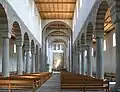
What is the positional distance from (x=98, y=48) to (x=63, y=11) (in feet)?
88.5

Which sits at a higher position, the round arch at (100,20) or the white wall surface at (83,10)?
the white wall surface at (83,10)

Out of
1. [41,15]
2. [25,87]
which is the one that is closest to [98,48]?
[25,87]

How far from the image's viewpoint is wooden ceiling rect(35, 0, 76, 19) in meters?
40.8

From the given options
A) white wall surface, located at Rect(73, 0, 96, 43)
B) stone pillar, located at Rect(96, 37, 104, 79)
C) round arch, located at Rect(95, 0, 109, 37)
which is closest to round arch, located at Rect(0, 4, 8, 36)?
round arch, located at Rect(95, 0, 109, 37)

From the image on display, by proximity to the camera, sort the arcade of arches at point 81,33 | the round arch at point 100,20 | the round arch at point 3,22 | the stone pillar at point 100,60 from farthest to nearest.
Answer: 1. the stone pillar at point 100,60
2. the round arch at point 3,22
3. the round arch at point 100,20
4. the arcade of arches at point 81,33

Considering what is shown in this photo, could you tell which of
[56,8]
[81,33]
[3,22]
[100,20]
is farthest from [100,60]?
[56,8]

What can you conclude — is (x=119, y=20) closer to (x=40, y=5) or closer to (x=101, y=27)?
(x=101, y=27)

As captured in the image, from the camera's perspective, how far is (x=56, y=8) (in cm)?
4459

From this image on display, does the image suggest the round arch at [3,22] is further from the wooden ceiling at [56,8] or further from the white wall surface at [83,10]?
the wooden ceiling at [56,8]

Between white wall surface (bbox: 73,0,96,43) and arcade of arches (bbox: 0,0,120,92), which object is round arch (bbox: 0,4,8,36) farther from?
white wall surface (bbox: 73,0,96,43)

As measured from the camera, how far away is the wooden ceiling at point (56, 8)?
40.8m

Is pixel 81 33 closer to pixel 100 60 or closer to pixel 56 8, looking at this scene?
pixel 100 60

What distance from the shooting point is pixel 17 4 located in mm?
24688

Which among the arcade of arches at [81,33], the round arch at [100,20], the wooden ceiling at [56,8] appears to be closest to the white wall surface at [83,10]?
the arcade of arches at [81,33]
